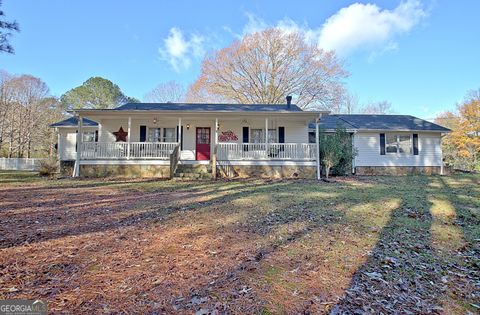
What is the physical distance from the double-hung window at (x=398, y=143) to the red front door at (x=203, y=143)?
443 inches

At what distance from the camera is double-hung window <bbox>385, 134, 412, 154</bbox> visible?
627 inches

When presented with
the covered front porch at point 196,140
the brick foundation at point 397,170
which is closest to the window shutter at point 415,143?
the brick foundation at point 397,170

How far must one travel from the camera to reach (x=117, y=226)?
174 inches

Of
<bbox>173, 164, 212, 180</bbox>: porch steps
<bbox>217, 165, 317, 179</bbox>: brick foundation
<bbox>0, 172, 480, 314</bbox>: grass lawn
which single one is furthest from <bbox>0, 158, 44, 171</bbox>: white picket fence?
<bbox>0, 172, 480, 314</bbox>: grass lawn

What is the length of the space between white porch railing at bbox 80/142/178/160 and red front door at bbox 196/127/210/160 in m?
2.01

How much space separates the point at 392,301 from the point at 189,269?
207cm

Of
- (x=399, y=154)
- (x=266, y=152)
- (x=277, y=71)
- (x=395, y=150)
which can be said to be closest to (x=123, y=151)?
(x=266, y=152)

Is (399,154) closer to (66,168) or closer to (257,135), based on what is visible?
(257,135)

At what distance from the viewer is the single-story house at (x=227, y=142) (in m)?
12.5

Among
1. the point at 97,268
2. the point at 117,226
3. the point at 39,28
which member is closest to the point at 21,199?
the point at 117,226

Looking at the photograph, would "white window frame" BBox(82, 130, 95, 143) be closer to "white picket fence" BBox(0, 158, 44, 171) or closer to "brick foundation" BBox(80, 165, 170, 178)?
"brick foundation" BBox(80, 165, 170, 178)

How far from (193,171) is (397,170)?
12.6m

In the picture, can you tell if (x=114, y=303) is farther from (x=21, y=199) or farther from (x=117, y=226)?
(x=21, y=199)

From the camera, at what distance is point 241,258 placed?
125 inches
